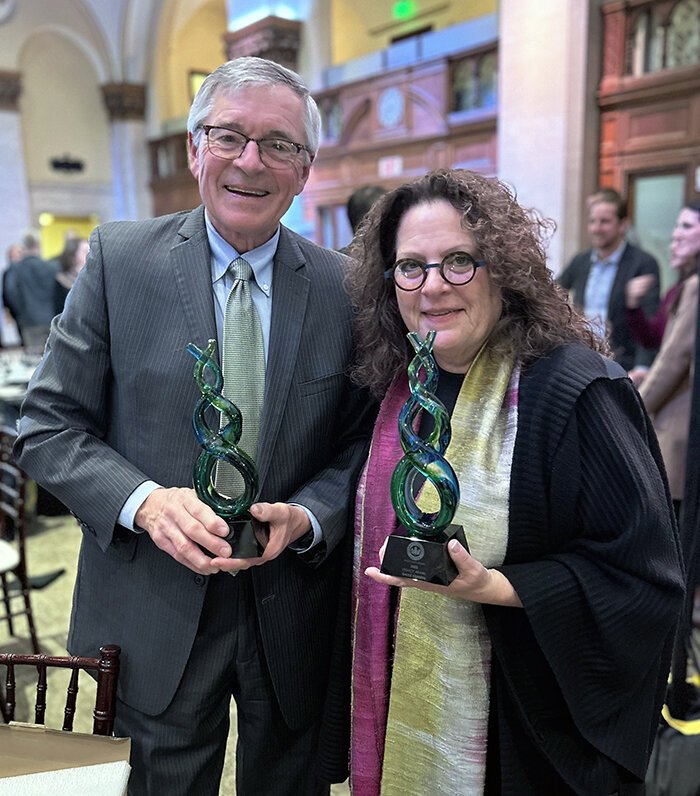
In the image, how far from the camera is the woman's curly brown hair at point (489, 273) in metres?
1.25

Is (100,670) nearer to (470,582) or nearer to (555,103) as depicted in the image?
(470,582)

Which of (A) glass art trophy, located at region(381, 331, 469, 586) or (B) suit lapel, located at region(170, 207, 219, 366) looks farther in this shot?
(B) suit lapel, located at region(170, 207, 219, 366)

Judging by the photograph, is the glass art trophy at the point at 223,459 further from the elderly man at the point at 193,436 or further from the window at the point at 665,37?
the window at the point at 665,37

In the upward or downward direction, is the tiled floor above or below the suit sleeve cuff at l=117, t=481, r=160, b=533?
below

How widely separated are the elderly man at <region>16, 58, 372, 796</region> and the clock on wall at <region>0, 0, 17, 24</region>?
13.3 metres

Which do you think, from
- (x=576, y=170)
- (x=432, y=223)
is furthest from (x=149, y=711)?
(x=576, y=170)

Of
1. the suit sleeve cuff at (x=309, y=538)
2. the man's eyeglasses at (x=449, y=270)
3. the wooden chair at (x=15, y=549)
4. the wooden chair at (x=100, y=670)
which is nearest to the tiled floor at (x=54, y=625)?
the wooden chair at (x=15, y=549)

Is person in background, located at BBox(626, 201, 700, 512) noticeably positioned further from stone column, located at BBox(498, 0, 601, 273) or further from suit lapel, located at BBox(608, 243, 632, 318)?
stone column, located at BBox(498, 0, 601, 273)

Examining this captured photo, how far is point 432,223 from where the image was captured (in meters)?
1.26

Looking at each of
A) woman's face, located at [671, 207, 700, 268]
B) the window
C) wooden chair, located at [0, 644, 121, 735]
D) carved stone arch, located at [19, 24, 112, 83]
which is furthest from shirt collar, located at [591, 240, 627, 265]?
carved stone arch, located at [19, 24, 112, 83]

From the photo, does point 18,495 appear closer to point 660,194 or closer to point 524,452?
point 524,452

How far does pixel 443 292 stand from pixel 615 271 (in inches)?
123

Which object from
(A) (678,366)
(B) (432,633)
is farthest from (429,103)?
(B) (432,633)

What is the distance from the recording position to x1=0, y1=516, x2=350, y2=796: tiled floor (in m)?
2.81
